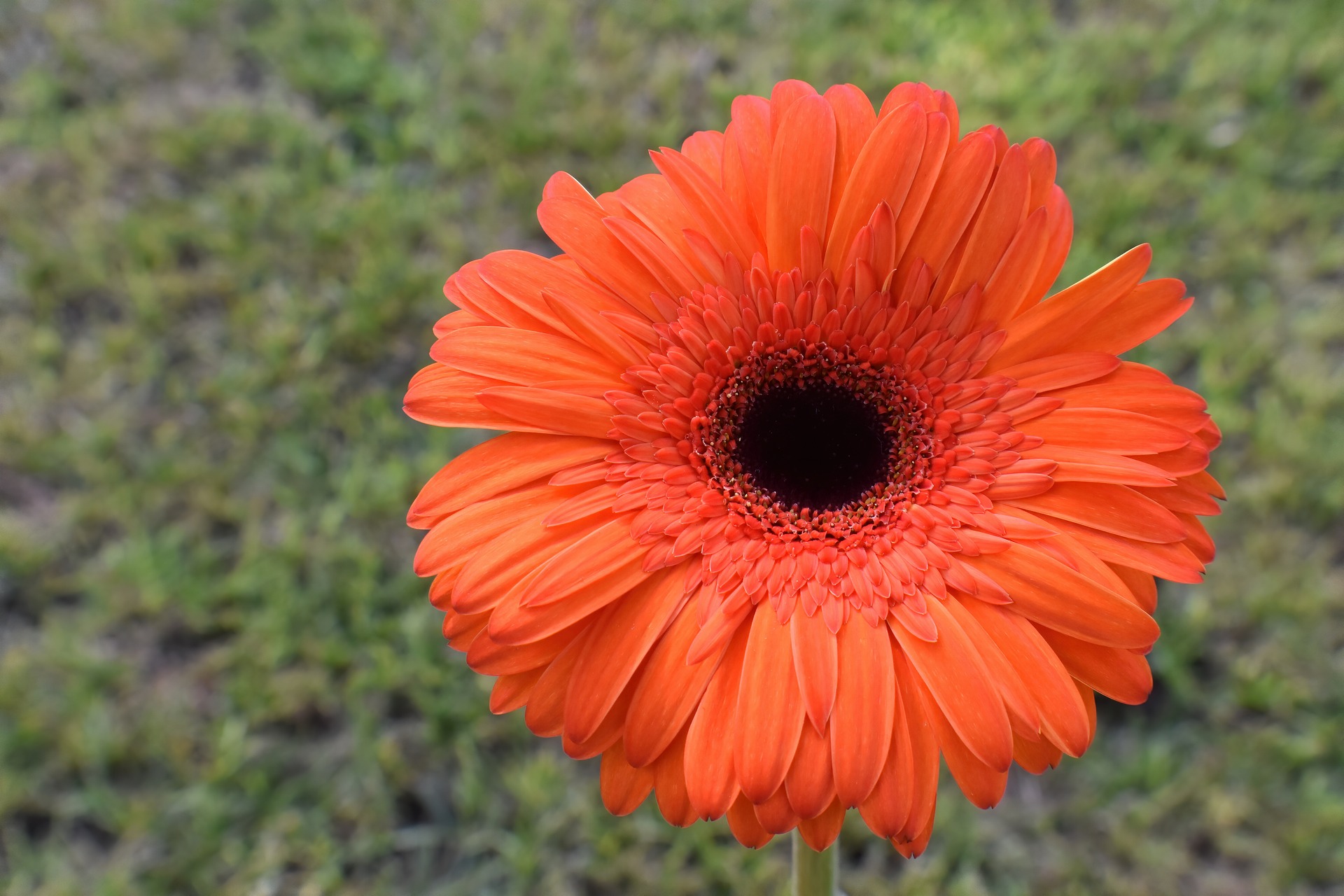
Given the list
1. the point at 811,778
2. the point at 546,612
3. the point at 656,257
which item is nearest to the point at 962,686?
the point at 811,778

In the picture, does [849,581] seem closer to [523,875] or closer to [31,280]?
[523,875]

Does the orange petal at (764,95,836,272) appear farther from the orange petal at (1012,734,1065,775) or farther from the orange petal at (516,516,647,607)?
the orange petal at (1012,734,1065,775)

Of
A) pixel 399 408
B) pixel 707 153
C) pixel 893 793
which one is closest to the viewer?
pixel 893 793

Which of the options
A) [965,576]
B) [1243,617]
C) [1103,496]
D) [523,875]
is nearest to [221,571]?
[523,875]

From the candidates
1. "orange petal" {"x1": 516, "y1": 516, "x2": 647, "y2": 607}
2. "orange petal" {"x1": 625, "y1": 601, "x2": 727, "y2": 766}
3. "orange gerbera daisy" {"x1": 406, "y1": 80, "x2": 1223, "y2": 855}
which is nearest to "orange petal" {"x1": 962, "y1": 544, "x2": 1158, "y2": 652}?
"orange gerbera daisy" {"x1": 406, "y1": 80, "x2": 1223, "y2": 855}

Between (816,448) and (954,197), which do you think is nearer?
(954,197)

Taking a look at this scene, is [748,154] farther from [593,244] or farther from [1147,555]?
[1147,555]

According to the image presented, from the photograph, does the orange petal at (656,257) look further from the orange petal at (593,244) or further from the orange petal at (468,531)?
the orange petal at (468,531)
